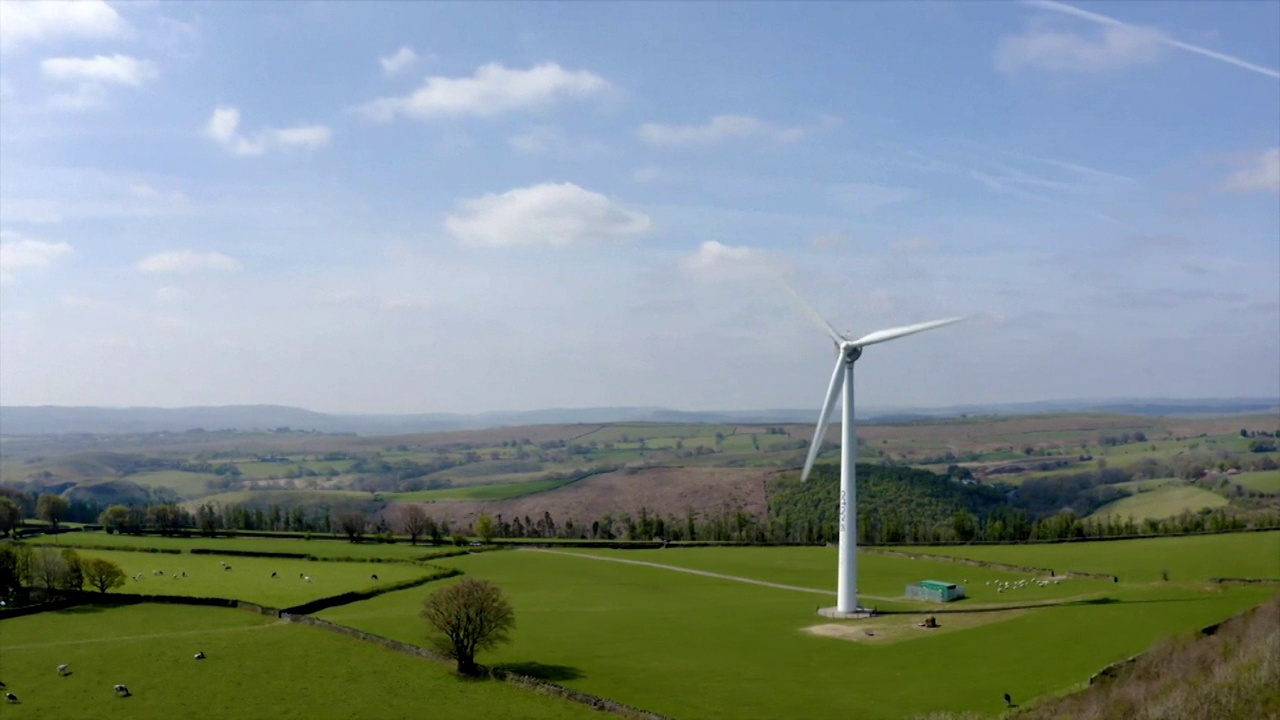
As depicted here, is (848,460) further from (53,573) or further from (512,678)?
(53,573)

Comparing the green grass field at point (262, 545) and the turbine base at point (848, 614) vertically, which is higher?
the turbine base at point (848, 614)

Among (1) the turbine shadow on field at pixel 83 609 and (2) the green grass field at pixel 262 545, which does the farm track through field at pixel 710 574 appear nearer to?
(2) the green grass field at pixel 262 545

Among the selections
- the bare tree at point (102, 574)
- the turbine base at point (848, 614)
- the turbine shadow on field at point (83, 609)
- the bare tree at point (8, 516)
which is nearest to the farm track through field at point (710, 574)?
the turbine base at point (848, 614)

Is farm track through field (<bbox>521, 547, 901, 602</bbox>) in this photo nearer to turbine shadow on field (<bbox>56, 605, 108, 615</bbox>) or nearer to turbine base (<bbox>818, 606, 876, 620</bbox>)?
turbine base (<bbox>818, 606, 876, 620</bbox>)

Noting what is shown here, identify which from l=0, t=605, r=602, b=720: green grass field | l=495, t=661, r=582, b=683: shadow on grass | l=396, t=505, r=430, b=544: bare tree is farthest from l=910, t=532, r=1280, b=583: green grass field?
l=396, t=505, r=430, b=544: bare tree

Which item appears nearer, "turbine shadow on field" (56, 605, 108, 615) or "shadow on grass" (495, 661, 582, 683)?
"shadow on grass" (495, 661, 582, 683)
